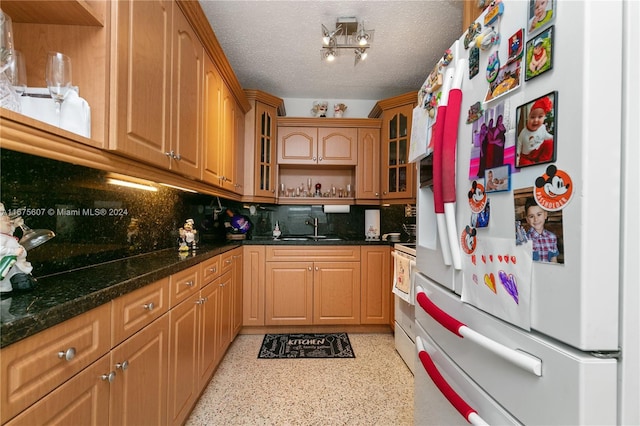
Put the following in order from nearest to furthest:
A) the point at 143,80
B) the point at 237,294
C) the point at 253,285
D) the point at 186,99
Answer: the point at 143,80, the point at 186,99, the point at 237,294, the point at 253,285

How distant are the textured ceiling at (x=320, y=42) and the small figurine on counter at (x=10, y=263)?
5.75 feet

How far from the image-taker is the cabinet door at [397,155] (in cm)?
282

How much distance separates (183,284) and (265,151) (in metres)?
1.88

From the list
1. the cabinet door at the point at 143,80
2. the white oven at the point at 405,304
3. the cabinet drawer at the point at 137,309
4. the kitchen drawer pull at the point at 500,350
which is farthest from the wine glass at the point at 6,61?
the white oven at the point at 405,304

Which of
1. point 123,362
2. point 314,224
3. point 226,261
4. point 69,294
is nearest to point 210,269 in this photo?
point 226,261

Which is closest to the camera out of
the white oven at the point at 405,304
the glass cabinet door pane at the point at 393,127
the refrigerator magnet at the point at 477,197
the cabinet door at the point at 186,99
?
the refrigerator magnet at the point at 477,197

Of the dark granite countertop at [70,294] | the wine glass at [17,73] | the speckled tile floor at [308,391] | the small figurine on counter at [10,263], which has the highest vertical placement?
the wine glass at [17,73]

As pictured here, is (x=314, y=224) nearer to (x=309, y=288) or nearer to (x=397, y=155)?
(x=309, y=288)

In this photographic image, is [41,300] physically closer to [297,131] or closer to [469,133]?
[469,133]

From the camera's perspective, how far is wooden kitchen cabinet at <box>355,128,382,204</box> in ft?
10.0

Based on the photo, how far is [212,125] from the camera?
1.98m

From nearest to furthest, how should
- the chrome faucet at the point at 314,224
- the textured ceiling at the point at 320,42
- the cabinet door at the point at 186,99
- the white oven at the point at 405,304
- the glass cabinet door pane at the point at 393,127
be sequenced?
the cabinet door at the point at 186,99
the textured ceiling at the point at 320,42
the white oven at the point at 405,304
the glass cabinet door pane at the point at 393,127
the chrome faucet at the point at 314,224

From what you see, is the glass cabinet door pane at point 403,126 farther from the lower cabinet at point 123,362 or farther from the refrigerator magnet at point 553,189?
the refrigerator magnet at point 553,189

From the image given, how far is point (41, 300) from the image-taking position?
746 millimetres
